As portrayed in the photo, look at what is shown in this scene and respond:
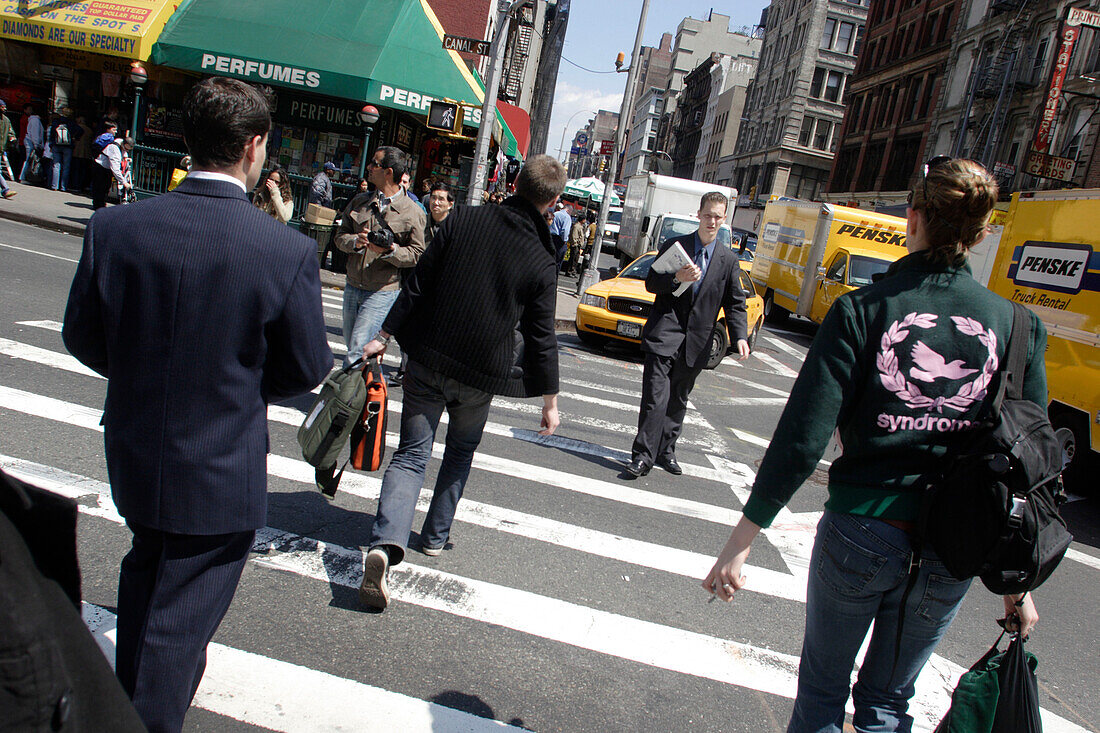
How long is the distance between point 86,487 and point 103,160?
13054mm

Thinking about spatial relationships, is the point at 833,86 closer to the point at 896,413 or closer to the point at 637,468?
the point at 637,468

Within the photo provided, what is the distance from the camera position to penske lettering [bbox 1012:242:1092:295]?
26.2ft

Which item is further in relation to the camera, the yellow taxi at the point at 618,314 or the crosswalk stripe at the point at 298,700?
the yellow taxi at the point at 618,314

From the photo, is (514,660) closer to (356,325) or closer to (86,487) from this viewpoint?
(86,487)

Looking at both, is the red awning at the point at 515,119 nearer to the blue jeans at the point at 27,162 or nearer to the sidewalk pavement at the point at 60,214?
the sidewalk pavement at the point at 60,214

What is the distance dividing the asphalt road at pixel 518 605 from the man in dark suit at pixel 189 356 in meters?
0.80

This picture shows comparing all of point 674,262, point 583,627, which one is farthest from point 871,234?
point 583,627

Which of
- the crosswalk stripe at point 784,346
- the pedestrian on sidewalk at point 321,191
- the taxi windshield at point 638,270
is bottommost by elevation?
the crosswalk stripe at point 784,346

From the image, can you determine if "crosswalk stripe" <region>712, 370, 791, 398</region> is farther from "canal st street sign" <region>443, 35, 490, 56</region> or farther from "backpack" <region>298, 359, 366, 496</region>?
"backpack" <region>298, 359, 366, 496</region>

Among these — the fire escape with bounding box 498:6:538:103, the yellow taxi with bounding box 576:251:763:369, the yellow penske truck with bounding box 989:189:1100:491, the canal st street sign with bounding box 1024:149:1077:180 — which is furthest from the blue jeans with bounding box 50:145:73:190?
the canal st street sign with bounding box 1024:149:1077:180

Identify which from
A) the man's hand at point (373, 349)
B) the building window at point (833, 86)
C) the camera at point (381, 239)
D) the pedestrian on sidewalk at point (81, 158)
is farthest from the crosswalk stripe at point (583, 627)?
the building window at point (833, 86)

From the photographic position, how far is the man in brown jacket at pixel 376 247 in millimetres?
5762

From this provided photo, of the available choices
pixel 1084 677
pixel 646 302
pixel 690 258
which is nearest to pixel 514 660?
pixel 1084 677

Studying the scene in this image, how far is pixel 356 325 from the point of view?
19.5ft
